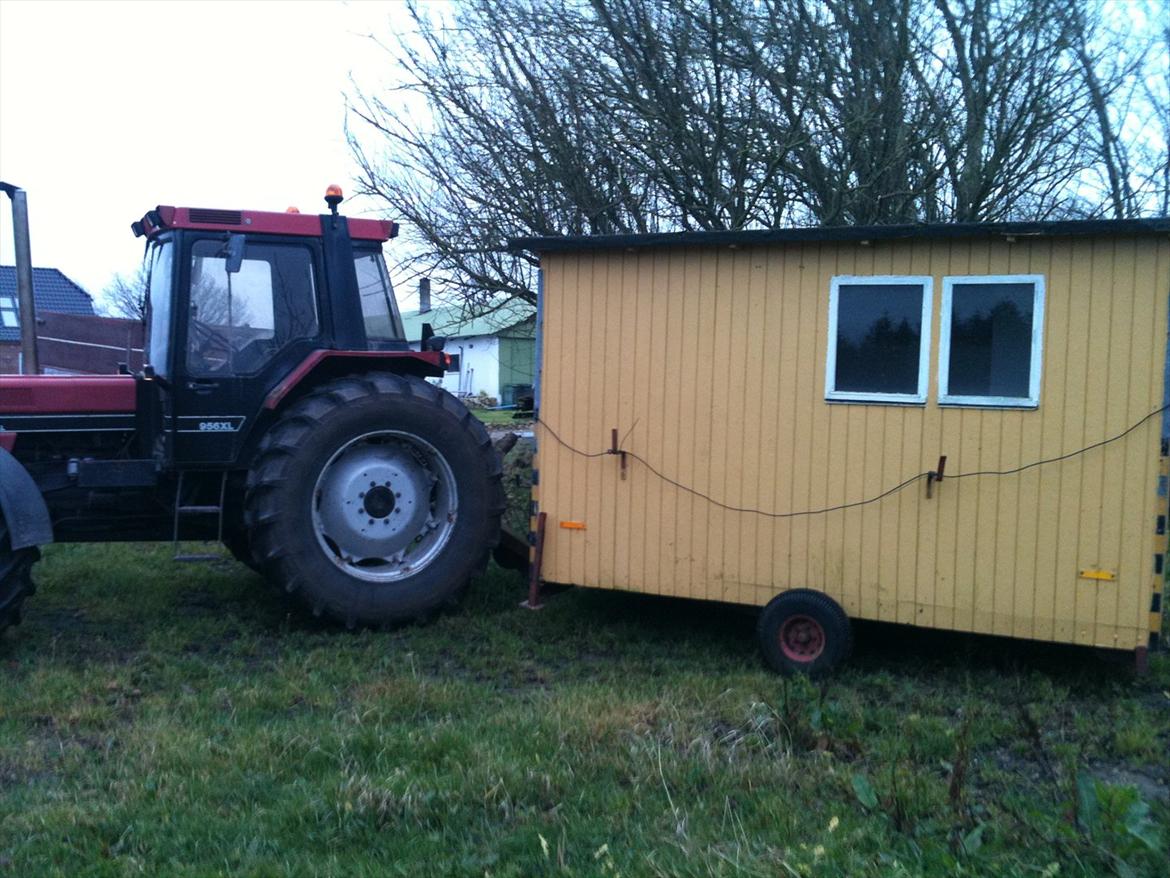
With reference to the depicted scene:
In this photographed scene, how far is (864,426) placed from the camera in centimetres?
633

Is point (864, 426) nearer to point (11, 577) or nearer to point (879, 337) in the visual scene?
point (879, 337)

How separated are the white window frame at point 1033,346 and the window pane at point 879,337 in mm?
132

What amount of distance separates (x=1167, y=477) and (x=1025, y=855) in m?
2.53

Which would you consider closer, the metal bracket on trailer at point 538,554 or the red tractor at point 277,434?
the red tractor at point 277,434

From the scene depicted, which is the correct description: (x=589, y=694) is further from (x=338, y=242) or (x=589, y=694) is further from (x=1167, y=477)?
(x=338, y=242)

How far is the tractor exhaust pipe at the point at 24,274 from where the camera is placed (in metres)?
8.80

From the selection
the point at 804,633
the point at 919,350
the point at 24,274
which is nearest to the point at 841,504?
the point at 804,633

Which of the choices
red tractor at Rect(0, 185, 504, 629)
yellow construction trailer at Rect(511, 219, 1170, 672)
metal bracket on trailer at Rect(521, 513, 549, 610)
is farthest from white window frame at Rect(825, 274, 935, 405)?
red tractor at Rect(0, 185, 504, 629)

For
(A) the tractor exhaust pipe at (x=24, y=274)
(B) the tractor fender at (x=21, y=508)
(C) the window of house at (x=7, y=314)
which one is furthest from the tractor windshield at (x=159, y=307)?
(C) the window of house at (x=7, y=314)

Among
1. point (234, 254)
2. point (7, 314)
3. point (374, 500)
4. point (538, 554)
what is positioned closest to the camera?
Answer: point (234, 254)

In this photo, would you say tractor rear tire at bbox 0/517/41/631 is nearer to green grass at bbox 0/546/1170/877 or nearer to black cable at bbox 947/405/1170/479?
green grass at bbox 0/546/1170/877

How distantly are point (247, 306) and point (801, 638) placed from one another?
3908 millimetres

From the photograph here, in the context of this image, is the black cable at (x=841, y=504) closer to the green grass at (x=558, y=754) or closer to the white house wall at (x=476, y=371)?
the green grass at (x=558, y=754)

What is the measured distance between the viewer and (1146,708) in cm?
573
